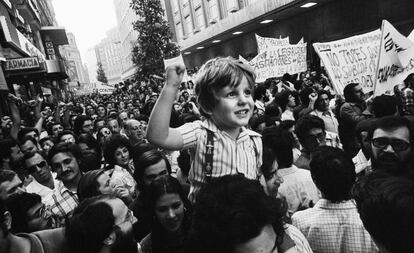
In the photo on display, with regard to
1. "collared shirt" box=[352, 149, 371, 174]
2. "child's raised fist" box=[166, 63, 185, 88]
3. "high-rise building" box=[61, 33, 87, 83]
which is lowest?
"collared shirt" box=[352, 149, 371, 174]

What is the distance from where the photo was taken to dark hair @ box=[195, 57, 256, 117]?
6.24ft

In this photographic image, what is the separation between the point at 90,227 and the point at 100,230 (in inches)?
2.2

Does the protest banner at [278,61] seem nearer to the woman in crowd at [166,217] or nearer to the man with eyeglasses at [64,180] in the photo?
the man with eyeglasses at [64,180]

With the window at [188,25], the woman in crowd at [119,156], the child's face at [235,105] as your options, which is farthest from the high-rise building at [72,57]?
the child's face at [235,105]

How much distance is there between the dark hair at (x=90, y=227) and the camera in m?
1.96

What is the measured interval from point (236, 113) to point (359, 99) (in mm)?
3841

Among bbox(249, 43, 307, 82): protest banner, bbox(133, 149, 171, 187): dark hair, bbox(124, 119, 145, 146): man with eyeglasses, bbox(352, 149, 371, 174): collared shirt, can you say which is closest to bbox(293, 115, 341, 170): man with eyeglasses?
bbox(352, 149, 371, 174): collared shirt

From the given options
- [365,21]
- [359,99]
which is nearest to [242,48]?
[365,21]

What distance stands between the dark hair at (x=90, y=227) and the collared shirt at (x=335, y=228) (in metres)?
1.09

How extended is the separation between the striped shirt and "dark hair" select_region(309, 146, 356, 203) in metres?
0.50

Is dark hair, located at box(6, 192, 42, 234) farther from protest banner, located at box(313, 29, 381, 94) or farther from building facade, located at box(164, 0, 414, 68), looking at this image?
building facade, located at box(164, 0, 414, 68)

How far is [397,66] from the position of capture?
4848 mm

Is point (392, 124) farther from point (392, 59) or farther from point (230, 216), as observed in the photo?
point (392, 59)

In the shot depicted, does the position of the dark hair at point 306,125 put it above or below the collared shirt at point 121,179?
above
